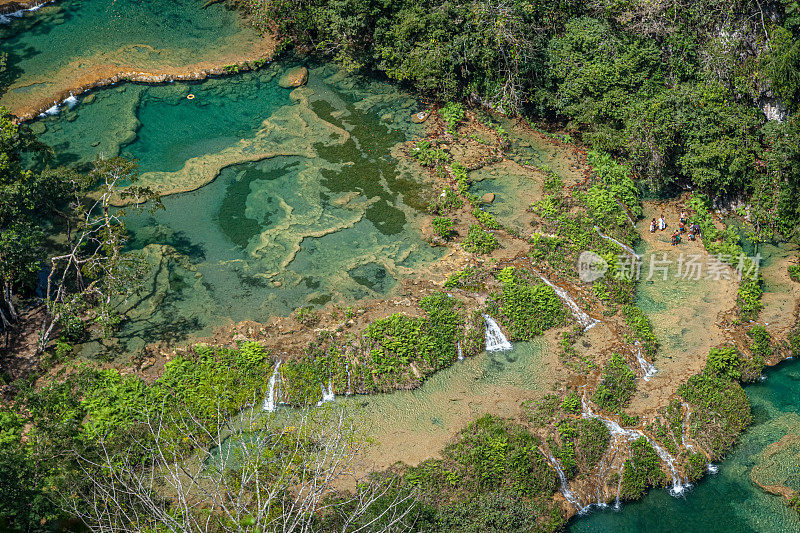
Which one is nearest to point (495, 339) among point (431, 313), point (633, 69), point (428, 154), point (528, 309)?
point (528, 309)

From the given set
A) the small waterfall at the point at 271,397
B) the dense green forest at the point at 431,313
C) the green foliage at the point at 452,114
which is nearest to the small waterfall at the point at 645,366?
the dense green forest at the point at 431,313

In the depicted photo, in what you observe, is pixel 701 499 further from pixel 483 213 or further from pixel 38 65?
pixel 38 65

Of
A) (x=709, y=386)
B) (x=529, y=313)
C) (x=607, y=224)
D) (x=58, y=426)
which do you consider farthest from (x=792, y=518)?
(x=58, y=426)

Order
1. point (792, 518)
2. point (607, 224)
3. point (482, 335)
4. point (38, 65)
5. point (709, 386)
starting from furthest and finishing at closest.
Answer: point (38, 65), point (607, 224), point (482, 335), point (709, 386), point (792, 518)

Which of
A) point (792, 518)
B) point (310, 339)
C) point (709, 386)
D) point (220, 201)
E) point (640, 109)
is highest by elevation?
point (640, 109)

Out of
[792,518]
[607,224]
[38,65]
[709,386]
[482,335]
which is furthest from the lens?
[38,65]

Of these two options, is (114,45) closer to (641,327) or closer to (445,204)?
(445,204)

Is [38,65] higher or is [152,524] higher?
[38,65]
